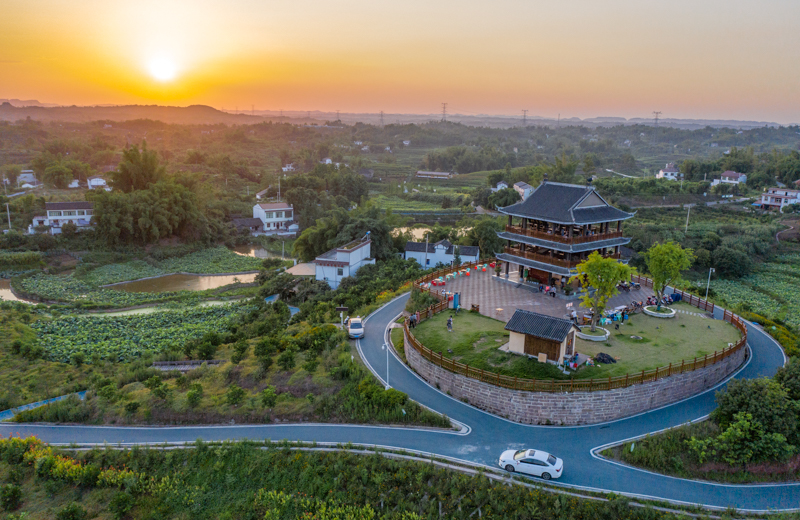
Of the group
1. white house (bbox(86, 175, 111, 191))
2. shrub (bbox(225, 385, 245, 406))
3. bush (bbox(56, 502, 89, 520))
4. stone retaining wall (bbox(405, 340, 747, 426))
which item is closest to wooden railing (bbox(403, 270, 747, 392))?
stone retaining wall (bbox(405, 340, 747, 426))

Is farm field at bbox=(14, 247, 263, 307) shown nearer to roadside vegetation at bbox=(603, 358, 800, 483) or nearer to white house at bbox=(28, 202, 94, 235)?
white house at bbox=(28, 202, 94, 235)

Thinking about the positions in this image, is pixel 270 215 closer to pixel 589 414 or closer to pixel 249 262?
pixel 249 262

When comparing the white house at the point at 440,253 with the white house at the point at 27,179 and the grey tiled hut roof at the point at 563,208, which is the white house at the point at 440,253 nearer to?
the grey tiled hut roof at the point at 563,208

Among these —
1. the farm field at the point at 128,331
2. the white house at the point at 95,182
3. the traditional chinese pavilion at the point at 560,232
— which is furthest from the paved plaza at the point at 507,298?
the white house at the point at 95,182

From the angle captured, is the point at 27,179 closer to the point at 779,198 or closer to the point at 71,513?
the point at 71,513

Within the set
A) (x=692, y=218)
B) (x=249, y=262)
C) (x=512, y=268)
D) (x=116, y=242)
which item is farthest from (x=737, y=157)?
(x=116, y=242)
